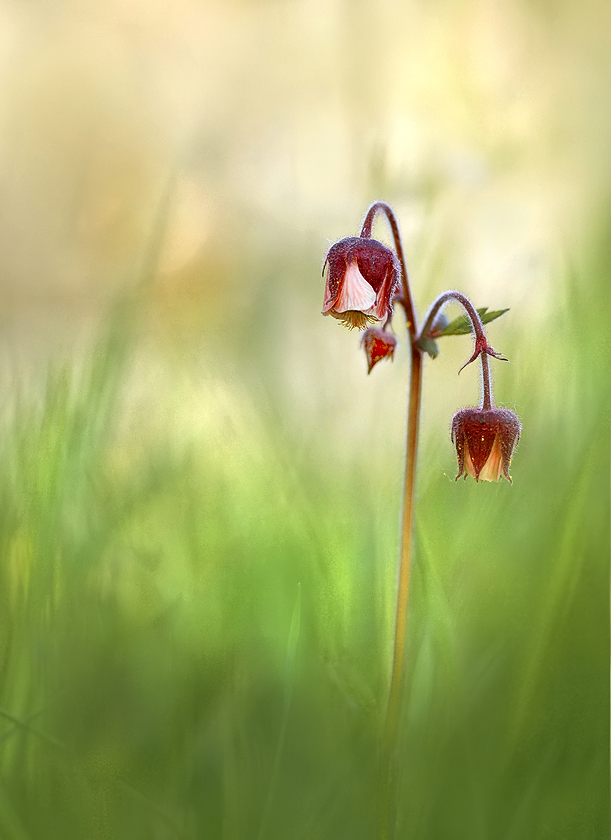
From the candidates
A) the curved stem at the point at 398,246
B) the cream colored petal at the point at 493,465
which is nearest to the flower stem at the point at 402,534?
the curved stem at the point at 398,246

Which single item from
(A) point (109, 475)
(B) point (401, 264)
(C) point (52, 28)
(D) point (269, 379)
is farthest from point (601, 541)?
(C) point (52, 28)

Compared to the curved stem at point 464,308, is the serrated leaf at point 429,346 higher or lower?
lower

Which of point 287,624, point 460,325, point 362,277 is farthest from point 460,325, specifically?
point 287,624

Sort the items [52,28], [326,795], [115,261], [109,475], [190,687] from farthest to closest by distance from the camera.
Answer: [52,28] < [115,261] < [109,475] < [190,687] < [326,795]

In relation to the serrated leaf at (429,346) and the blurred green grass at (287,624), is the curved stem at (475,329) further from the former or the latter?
the blurred green grass at (287,624)

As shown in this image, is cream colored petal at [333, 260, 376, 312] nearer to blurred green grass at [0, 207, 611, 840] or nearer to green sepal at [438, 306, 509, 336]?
green sepal at [438, 306, 509, 336]

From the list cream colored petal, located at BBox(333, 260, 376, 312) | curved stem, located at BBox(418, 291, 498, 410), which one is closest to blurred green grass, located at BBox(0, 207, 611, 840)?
curved stem, located at BBox(418, 291, 498, 410)

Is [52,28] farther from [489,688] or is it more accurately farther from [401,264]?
[489,688]
